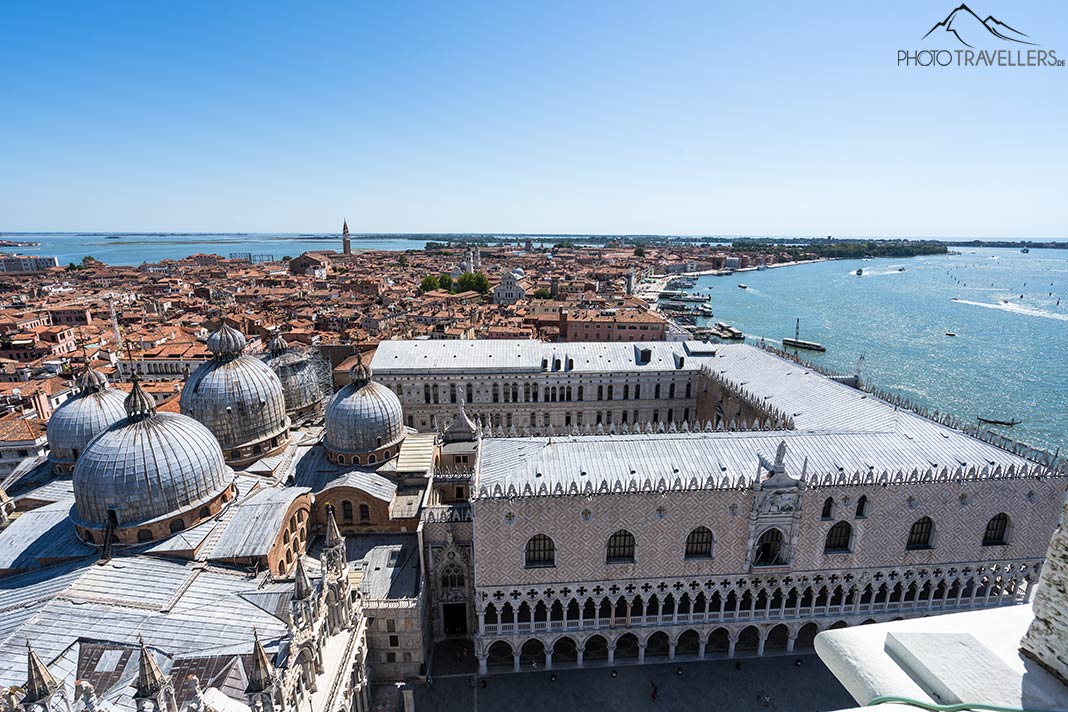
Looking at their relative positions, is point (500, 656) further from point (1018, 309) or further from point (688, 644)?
point (1018, 309)

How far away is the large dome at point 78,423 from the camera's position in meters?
31.6

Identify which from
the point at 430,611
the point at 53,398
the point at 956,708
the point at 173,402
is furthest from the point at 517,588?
the point at 53,398

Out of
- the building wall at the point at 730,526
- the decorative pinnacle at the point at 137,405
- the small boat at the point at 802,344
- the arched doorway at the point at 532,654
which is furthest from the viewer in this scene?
the small boat at the point at 802,344

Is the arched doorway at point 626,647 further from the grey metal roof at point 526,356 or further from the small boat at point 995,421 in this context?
the small boat at point 995,421

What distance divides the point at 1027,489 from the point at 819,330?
98.8m

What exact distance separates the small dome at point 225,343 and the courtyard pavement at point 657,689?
74.6 ft

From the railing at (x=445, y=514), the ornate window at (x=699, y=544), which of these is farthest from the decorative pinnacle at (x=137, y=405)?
the ornate window at (x=699, y=544)

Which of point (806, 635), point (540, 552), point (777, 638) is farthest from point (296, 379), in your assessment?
point (806, 635)

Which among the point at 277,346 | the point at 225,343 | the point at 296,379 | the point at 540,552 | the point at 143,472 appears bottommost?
the point at 540,552

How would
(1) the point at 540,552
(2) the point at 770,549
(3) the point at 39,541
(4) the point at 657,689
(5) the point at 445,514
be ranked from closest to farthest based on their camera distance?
(3) the point at 39,541, (1) the point at 540,552, (4) the point at 657,689, (2) the point at 770,549, (5) the point at 445,514

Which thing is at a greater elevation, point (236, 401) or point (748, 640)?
point (236, 401)

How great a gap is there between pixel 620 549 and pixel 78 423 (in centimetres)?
3135

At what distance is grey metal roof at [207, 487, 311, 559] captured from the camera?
25.3 meters

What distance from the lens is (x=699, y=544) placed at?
2861 cm
